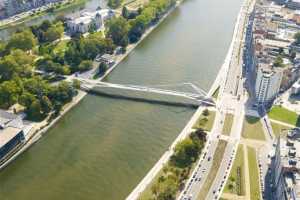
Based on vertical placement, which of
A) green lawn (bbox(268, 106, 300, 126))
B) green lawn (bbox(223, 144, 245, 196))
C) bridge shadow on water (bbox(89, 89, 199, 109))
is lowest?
green lawn (bbox(223, 144, 245, 196))

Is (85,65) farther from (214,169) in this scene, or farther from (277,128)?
(277,128)

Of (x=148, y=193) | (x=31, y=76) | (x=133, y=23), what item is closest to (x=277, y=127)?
(x=148, y=193)

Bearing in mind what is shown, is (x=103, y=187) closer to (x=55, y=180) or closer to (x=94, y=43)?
(x=55, y=180)

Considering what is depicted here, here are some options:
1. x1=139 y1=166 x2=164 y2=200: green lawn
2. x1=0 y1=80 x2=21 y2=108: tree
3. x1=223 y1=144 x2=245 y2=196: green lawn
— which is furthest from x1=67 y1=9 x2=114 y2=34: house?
x1=223 y1=144 x2=245 y2=196: green lawn

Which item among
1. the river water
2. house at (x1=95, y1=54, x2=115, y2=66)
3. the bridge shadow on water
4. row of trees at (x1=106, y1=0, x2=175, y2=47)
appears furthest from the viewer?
row of trees at (x1=106, y1=0, x2=175, y2=47)

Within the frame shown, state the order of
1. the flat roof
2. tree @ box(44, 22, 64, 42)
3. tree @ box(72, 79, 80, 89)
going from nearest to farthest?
1. the flat roof
2. tree @ box(72, 79, 80, 89)
3. tree @ box(44, 22, 64, 42)

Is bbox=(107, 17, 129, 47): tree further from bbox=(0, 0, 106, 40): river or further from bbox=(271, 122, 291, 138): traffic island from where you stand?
bbox=(271, 122, 291, 138): traffic island

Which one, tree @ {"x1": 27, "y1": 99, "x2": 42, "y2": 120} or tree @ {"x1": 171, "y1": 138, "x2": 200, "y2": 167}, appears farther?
tree @ {"x1": 27, "y1": 99, "x2": 42, "y2": 120}

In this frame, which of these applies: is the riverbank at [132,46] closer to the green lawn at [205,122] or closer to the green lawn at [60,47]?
the green lawn at [60,47]
